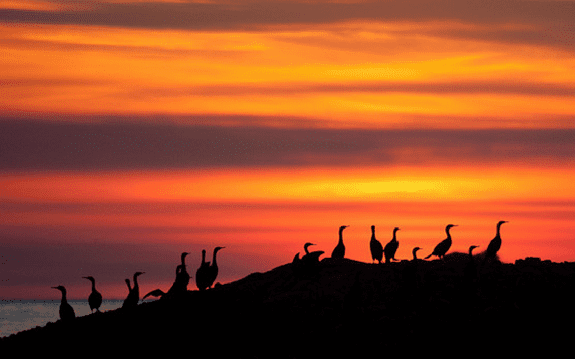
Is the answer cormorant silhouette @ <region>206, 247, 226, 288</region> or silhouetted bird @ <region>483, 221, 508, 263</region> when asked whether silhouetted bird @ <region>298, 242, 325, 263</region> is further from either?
silhouetted bird @ <region>483, 221, 508, 263</region>

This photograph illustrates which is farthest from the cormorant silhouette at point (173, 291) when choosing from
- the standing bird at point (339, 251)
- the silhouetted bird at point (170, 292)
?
the standing bird at point (339, 251)

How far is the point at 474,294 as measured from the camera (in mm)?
32625

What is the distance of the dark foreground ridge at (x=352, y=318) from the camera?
3027 centimetres

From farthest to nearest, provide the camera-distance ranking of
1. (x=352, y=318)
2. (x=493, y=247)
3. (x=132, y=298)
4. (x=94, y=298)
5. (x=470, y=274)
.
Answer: (x=94, y=298), (x=493, y=247), (x=132, y=298), (x=470, y=274), (x=352, y=318)

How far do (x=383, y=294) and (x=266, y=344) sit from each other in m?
5.39

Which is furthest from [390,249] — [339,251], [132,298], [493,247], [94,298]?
[94,298]

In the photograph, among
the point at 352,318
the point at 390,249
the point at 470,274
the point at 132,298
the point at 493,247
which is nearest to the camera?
the point at 352,318

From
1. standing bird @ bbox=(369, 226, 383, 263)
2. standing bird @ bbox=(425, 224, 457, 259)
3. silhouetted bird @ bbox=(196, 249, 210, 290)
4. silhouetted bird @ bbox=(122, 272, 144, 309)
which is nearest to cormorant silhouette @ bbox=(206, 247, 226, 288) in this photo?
silhouetted bird @ bbox=(196, 249, 210, 290)

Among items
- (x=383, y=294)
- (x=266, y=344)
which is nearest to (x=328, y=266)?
(x=383, y=294)

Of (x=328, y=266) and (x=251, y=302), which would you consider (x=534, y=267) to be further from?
(x=251, y=302)

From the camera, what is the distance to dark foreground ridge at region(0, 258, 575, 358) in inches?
1192

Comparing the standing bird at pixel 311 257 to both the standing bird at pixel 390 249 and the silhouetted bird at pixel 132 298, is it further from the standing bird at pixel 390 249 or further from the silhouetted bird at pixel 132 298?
the silhouetted bird at pixel 132 298

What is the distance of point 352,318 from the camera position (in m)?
31.2

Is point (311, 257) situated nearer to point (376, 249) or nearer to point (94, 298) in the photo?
point (376, 249)
